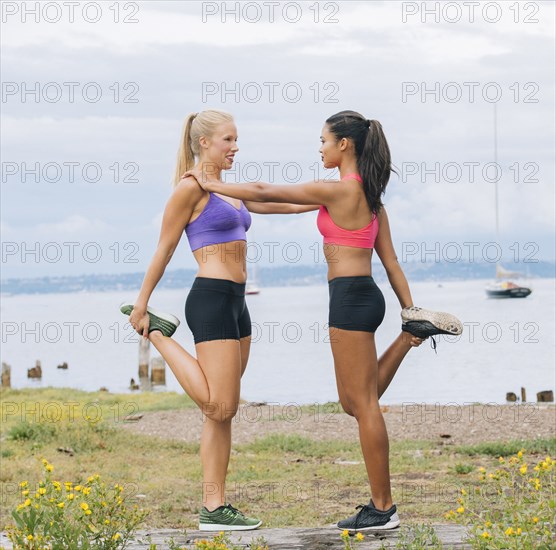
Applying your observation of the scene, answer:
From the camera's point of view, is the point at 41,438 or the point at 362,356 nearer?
the point at 362,356

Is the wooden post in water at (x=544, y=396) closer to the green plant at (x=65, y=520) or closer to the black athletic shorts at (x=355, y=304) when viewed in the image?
the black athletic shorts at (x=355, y=304)

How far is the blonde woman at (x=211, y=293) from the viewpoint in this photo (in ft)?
20.2

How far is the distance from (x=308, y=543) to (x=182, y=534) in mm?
823

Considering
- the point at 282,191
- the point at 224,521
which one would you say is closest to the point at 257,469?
the point at 224,521

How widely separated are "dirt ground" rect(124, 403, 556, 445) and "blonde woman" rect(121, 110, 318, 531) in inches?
316

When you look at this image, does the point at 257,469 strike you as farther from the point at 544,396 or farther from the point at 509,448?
the point at 544,396

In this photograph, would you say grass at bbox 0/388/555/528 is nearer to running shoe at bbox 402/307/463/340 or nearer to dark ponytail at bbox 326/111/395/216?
running shoe at bbox 402/307/463/340

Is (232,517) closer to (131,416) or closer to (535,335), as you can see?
(131,416)

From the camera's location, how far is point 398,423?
607 inches

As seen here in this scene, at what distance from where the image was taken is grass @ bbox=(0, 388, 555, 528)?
30.7 ft

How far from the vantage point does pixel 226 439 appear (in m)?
6.40

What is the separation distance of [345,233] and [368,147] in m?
0.55

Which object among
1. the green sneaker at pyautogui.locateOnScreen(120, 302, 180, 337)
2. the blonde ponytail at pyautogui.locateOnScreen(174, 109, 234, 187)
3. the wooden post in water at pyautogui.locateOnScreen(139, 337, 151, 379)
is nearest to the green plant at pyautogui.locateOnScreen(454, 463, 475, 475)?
the green sneaker at pyautogui.locateOnScreen(120, 302, 180, 337)

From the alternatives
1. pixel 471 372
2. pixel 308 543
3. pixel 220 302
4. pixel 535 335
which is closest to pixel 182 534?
pixel 308 543
